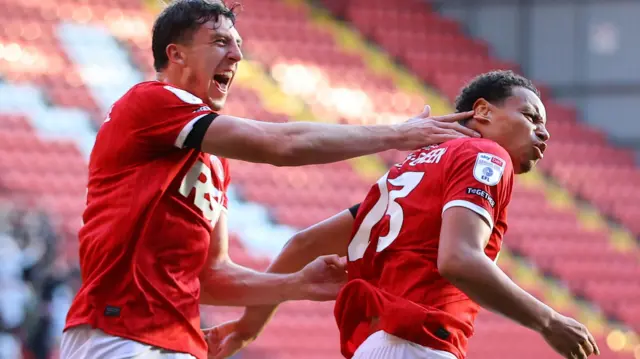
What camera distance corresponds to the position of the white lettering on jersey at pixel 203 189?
3.32 m

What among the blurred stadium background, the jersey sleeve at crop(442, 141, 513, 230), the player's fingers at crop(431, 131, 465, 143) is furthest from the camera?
the blurred stadium background

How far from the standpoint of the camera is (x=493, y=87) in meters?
3.46

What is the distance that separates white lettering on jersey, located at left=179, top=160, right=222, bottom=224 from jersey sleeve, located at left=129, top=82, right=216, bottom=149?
0.44 feet

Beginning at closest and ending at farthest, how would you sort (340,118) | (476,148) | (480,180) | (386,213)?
(480,180)
(476,148)
(386,213)
(340,118)

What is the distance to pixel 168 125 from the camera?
3.20 m

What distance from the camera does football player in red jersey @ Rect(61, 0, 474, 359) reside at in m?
3.19

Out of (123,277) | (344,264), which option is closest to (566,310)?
(344,264)

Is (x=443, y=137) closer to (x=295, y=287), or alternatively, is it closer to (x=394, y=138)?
(x=394, y=138)

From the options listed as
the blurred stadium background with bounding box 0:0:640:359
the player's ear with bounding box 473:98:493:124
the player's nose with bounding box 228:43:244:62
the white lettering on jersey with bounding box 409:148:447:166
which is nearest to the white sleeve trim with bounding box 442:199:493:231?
the white lettering on jersey with bounding box 409:148:447:166

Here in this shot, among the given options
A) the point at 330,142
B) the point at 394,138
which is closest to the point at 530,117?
the point at 394,138

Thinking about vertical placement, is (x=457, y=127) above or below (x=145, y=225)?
above

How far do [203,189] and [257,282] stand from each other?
61 centimetres

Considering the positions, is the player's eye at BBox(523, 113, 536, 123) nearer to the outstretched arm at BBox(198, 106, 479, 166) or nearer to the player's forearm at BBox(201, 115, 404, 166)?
the outstretched arm at BBox(198, 106, 479, 166)

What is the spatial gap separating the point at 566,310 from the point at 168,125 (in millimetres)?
8431
